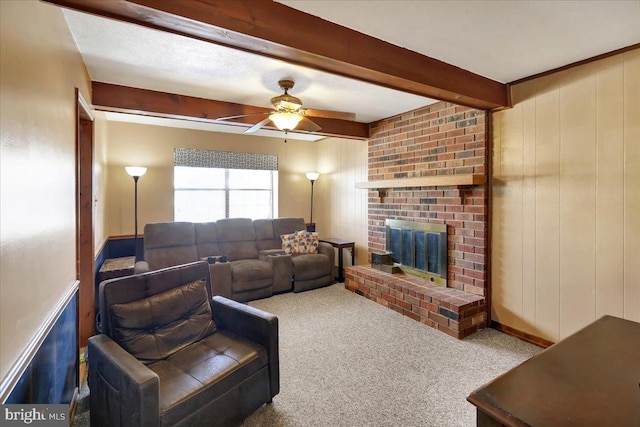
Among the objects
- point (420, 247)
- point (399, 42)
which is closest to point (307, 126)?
point (399, 42)

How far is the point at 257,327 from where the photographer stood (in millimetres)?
2053

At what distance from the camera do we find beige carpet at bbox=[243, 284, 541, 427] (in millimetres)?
1977

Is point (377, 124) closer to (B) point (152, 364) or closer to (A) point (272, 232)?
(A) point (272, 232)

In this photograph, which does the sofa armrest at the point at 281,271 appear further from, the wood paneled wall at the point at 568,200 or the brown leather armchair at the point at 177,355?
the wood paneled wall at the point at 568,200

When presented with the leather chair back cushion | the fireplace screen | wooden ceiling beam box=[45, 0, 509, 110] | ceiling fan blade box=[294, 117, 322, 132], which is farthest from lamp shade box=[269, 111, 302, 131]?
the fireplace screen

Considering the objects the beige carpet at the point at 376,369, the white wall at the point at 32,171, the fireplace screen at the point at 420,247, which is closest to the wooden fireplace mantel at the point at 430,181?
the fireplace screen at the point at 420,247

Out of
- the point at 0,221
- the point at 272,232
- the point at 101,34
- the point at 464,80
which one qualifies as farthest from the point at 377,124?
the point at 0,221

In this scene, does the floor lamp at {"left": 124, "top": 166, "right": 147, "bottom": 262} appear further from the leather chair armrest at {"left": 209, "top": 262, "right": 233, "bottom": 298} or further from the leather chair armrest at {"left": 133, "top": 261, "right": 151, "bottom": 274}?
the leather chair armrest at {"left": 209, "top": 262, "right": 233, "bottom": 298}

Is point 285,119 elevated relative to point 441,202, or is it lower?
elevated

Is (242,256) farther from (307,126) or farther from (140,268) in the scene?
(307,126)

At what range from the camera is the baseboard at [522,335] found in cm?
285

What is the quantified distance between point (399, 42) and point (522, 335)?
9.49ft

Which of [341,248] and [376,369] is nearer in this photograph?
[376,369]

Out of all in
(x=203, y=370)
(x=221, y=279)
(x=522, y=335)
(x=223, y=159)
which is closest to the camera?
(x=203, y=370)
